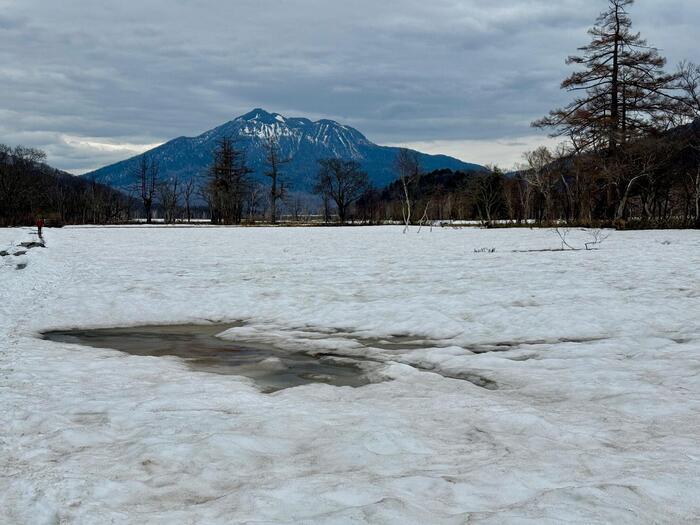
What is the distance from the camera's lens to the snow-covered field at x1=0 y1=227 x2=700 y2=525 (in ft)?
10.4

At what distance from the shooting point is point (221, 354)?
7816mm

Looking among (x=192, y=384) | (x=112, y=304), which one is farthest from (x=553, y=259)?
(x=192, y=384)

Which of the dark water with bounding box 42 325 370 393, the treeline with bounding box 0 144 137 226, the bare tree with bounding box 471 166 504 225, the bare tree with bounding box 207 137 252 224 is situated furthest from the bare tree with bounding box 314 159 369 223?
the dark water with bounding box 42 325 370 393

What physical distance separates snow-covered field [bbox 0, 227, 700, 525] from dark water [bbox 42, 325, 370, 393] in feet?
1.22

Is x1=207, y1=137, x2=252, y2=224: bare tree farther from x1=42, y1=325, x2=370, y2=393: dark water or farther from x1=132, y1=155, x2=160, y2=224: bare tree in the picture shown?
x1=42, y1=325, x2=370, y2=393: dark water

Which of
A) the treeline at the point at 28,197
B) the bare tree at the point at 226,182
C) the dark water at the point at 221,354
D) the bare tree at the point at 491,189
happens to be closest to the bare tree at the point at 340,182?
the bare tree at the point at 226,182

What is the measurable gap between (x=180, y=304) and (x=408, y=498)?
919cm

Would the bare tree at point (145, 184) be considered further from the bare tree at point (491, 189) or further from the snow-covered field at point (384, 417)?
the snow-covered field at point (384, 417)

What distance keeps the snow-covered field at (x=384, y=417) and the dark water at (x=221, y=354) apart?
0.37 meters

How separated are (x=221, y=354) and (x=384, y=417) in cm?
367

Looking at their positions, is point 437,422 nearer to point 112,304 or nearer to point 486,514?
point 486,514

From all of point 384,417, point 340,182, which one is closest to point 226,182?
point 340,182

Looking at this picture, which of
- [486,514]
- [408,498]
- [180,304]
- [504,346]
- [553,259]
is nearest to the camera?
[486,514]

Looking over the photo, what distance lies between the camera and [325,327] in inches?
377
